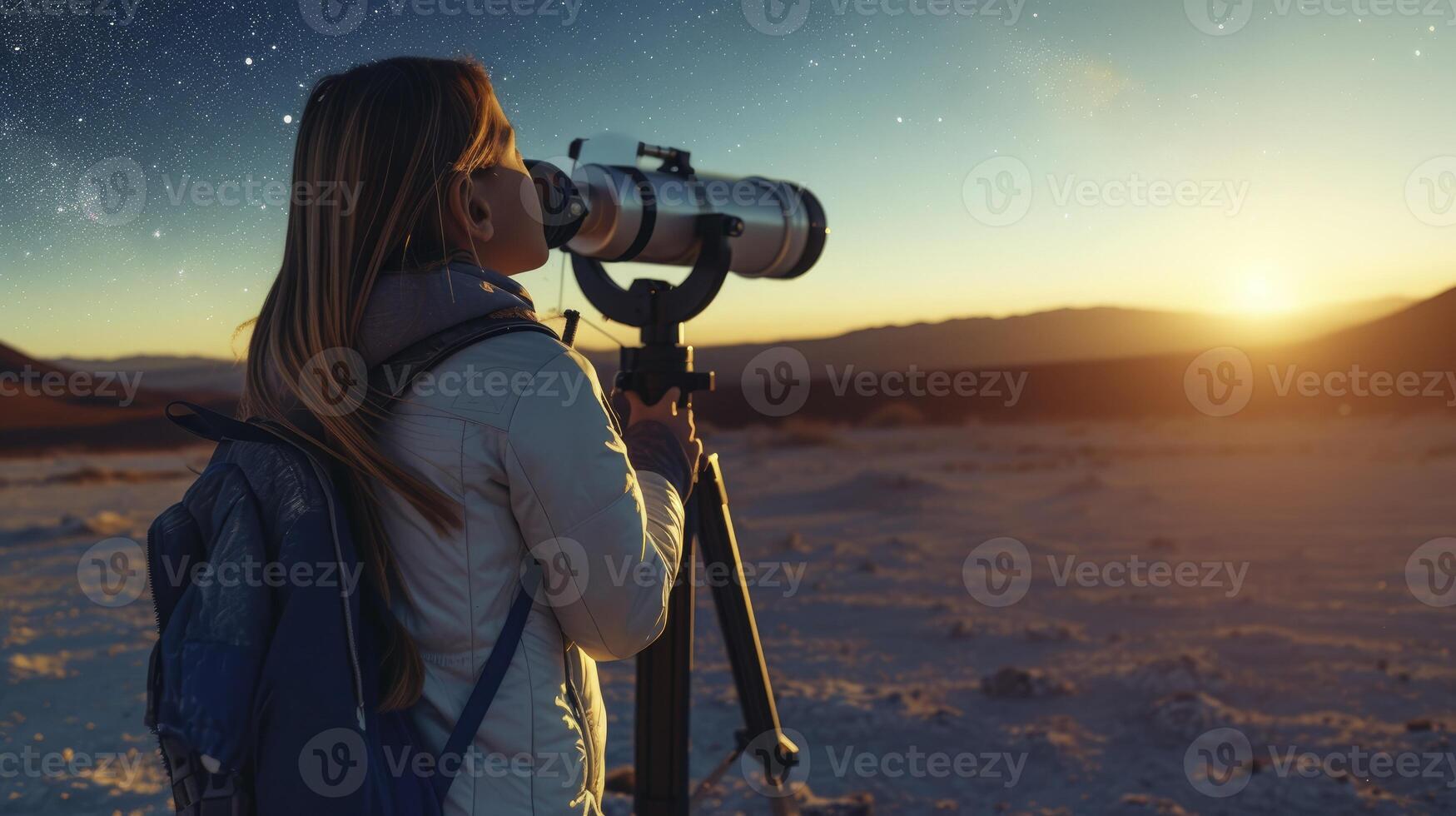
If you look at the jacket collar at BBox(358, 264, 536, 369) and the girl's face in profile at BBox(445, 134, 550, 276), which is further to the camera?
the girl's face in profile at BBox(445, 134, 550, 276)

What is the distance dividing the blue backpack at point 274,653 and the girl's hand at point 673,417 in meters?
0.63

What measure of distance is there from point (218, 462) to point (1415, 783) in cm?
320

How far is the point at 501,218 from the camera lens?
51.1 inches

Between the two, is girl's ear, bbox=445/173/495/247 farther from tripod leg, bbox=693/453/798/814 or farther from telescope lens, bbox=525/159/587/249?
tripod leg, bbox=693/453/798/814

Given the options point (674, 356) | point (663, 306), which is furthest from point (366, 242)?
point (663, 306)

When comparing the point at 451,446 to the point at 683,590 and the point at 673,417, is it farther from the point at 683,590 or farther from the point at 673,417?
the point at 683,590

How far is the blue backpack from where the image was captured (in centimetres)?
102

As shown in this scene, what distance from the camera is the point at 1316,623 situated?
15.0 ft

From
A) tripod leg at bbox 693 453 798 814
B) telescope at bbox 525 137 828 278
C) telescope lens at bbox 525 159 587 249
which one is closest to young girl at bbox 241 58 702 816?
telescope lens at bbox 525 159 587 249

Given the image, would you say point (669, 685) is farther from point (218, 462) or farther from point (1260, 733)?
point (1260, 733)

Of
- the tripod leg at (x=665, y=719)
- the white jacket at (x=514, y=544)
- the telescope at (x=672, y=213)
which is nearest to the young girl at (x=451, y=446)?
the white jacket at (x=514, y=544)

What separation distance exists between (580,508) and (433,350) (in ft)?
0.82

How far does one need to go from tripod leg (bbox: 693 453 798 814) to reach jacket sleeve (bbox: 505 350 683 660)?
1.01m

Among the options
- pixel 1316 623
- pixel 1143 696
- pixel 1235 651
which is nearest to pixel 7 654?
pixel 1143 696
